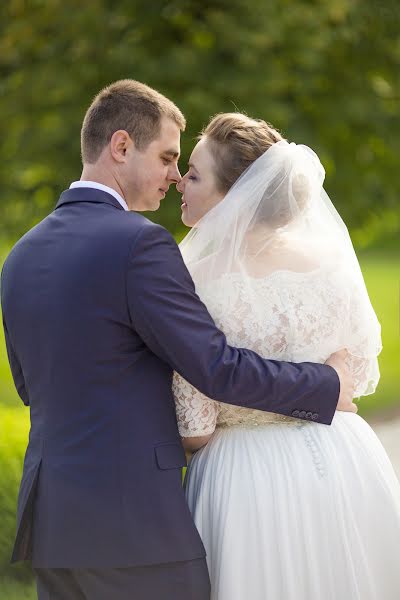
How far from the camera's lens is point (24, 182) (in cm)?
992

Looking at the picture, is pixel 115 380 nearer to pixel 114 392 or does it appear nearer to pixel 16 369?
pixel 114 392

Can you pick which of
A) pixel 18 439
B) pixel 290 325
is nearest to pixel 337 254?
pixel 290 325

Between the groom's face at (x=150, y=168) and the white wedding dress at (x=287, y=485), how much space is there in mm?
366

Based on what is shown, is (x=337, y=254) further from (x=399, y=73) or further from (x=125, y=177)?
(x=399, y=73)

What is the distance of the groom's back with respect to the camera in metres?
2.77

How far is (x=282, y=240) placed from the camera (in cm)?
326

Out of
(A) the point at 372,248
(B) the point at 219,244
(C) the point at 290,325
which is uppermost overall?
(B) the point at 219,244

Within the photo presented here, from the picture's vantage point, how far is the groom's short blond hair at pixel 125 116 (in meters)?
3.01

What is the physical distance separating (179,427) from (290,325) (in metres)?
0.48

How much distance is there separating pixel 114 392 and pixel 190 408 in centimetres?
34

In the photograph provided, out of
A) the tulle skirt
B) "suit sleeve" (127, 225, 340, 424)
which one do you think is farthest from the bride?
"suit sleeve" (127, 225, 340, 424)

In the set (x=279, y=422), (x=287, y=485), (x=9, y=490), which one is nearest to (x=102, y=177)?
(x=279, y=422)

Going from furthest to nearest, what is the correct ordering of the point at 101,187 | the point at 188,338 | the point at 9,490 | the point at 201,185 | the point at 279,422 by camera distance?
the point at 9,490
the point at 201,185
the point at 279,422
the point at 101,187
the point at 188,338

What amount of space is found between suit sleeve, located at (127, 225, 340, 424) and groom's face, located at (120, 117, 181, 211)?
1.05 feet
